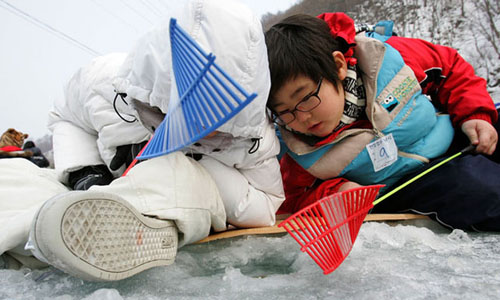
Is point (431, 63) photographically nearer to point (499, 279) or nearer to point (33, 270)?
point (499, 279)

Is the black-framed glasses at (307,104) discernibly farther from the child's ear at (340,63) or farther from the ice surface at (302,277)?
the ice surface at (302,277)

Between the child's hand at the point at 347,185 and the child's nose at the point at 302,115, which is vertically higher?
the child's nose at the point at 302,115

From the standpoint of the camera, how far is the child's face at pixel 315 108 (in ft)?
3.21

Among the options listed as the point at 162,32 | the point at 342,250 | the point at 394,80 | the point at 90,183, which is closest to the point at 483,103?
the point at 394,80

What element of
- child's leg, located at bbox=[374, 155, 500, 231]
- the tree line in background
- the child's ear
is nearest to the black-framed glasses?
the child's ear

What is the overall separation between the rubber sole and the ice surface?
0.15 ft

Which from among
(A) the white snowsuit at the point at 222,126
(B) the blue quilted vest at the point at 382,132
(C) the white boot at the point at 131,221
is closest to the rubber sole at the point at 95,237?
(C) the white boot at the point at 131,221

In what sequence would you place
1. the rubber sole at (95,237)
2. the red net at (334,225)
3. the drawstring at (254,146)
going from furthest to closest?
the drawstring at (254,146) < the red net at (334,225) < the rubber sole at (95,237)

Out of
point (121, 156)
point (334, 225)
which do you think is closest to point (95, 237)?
point (334, 225)

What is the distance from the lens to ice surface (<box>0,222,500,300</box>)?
58 centimetres

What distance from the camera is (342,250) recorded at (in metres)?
0.67

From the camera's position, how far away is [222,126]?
2.53 feet

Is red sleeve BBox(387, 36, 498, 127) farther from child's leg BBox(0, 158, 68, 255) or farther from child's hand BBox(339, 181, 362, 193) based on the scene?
child's leg BBox(0, 158, 68, 255)

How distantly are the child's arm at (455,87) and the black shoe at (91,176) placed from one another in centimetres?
120
